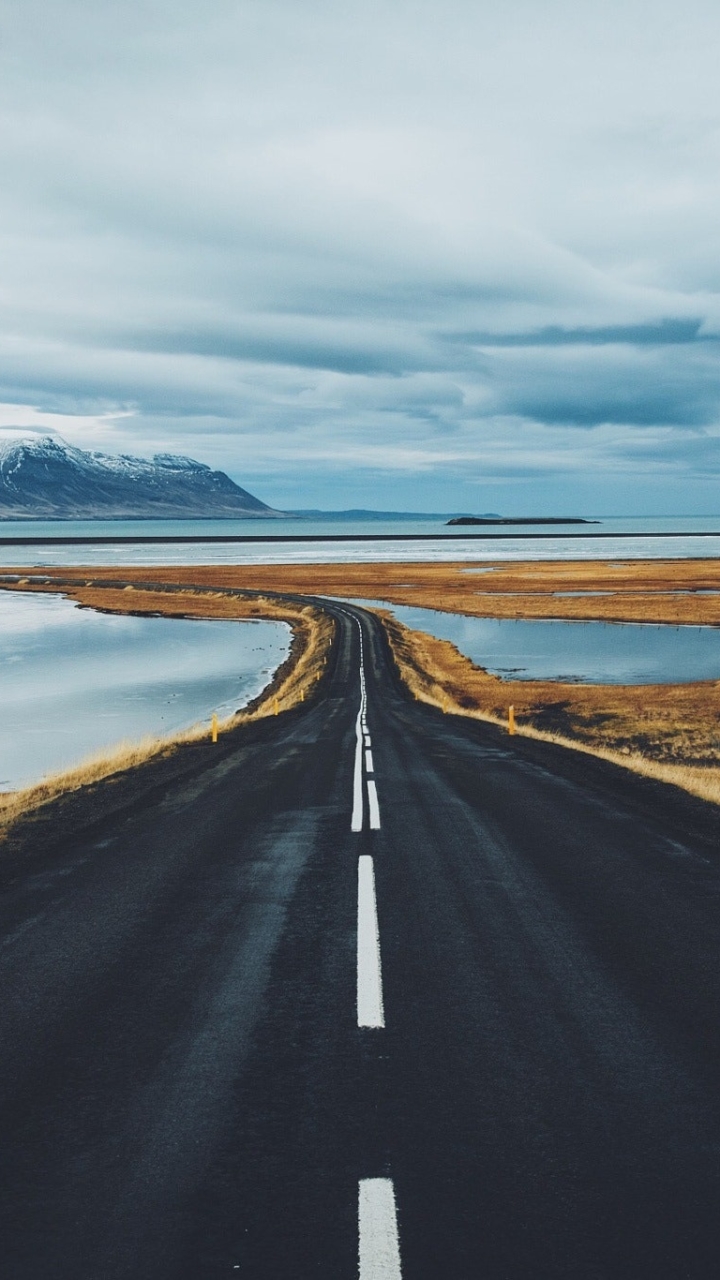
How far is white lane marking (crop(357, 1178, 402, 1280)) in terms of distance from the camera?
3.87m

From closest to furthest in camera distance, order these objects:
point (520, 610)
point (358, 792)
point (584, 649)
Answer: point (358, 792), point (584, 649), point (520, 610)

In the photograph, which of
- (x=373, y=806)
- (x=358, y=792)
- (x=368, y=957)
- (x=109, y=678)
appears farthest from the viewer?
(x=109, y=678)

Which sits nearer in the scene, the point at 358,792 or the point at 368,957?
the point at 368,957

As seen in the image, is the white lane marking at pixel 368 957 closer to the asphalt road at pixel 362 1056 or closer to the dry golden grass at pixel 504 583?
the asphalt road at pixel 362 1056

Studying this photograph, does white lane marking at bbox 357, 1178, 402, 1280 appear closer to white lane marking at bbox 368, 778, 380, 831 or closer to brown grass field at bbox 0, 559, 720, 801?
white lane marking at bbox 368, 778, 380, 831

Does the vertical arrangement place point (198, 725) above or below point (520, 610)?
below

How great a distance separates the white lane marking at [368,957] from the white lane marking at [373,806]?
2.33 m

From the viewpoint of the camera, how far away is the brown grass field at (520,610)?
29.0 metres

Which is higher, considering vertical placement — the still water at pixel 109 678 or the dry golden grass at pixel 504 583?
the dry golden grass at pixel 504 583

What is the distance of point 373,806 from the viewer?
13875 millimetres

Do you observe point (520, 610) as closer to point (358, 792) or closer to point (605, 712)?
point (605, 712)

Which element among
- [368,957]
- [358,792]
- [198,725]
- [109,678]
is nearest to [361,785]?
[358,792]

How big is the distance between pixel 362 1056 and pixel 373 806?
8.10 meters

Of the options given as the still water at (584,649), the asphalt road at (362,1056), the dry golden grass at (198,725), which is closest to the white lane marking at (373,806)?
the asphalt road at (362,1056)
